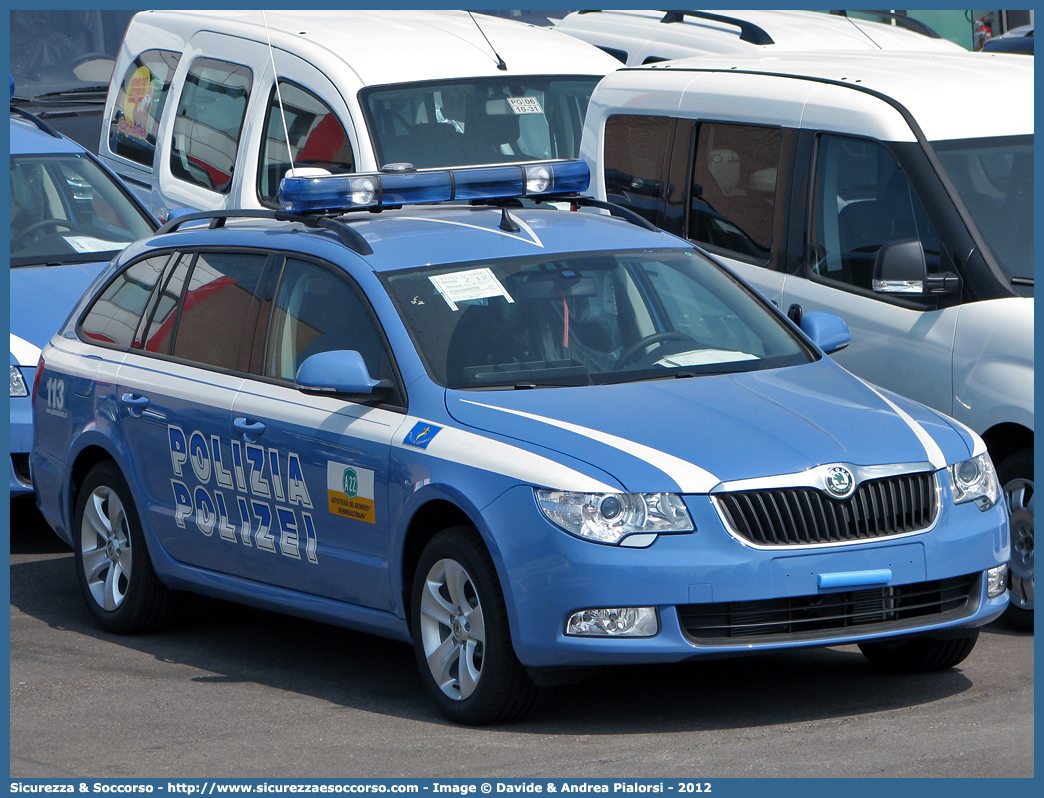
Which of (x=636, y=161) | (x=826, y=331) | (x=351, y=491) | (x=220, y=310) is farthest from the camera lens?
(x=636, y=161)

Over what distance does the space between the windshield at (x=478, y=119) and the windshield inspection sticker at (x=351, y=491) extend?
156 inches

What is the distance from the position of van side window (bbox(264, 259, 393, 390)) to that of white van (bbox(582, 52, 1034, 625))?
7.50 ft

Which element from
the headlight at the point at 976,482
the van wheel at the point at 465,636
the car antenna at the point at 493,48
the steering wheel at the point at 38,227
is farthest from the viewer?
the car antenna at the point at 493,48

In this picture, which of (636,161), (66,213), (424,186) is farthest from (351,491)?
(66,213)

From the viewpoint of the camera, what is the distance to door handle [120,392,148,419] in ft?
23.8

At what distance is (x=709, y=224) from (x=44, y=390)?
330 cm

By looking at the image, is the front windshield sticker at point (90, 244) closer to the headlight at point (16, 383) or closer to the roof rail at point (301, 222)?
the headlight at point (16, 383)

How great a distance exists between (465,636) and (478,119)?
5.19m

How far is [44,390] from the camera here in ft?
26.3

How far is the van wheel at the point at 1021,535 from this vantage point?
269 inches

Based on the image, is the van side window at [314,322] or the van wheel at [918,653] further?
the van side window at [314,322]

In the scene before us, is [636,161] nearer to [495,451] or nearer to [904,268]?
[904,268]

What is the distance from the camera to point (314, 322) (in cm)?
670

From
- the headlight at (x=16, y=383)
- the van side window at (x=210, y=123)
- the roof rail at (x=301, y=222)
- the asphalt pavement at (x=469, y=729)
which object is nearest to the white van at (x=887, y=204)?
the asphalt pavement at (x=469, y=729)
